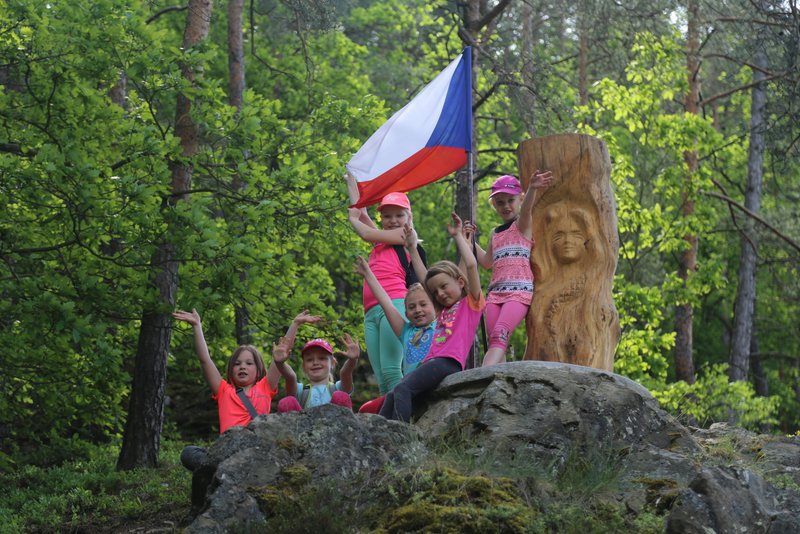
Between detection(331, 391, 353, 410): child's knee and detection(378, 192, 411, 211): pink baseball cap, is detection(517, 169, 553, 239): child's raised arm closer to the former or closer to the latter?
detection(378, 192, 411, 211): pink baseball cap

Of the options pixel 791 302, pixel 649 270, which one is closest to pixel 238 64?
pixel 649 270

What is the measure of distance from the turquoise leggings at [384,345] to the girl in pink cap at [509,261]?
2.31ft

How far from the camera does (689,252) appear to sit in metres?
20.4

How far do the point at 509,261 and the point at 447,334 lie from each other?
1.11 metres

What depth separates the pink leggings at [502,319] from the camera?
8.30m

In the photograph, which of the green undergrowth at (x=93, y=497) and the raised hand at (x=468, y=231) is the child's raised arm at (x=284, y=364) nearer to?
the green undergrowth at (x=93, y=497)

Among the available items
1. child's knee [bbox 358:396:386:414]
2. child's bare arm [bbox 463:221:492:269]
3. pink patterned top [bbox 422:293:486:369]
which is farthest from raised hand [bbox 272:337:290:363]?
child's bare arm [bbox 463:221:492:269]

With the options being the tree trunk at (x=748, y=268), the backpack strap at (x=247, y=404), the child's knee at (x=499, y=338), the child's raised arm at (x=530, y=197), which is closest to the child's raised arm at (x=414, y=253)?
the child's knee at (x=499, y=338)

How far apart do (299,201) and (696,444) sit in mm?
6105

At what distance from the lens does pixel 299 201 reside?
12391mm

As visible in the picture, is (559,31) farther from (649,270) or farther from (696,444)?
(696,444)

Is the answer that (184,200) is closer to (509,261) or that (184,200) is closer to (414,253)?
(414,253)

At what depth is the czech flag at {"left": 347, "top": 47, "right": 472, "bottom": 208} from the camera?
9453mm

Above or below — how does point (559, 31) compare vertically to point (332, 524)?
above
